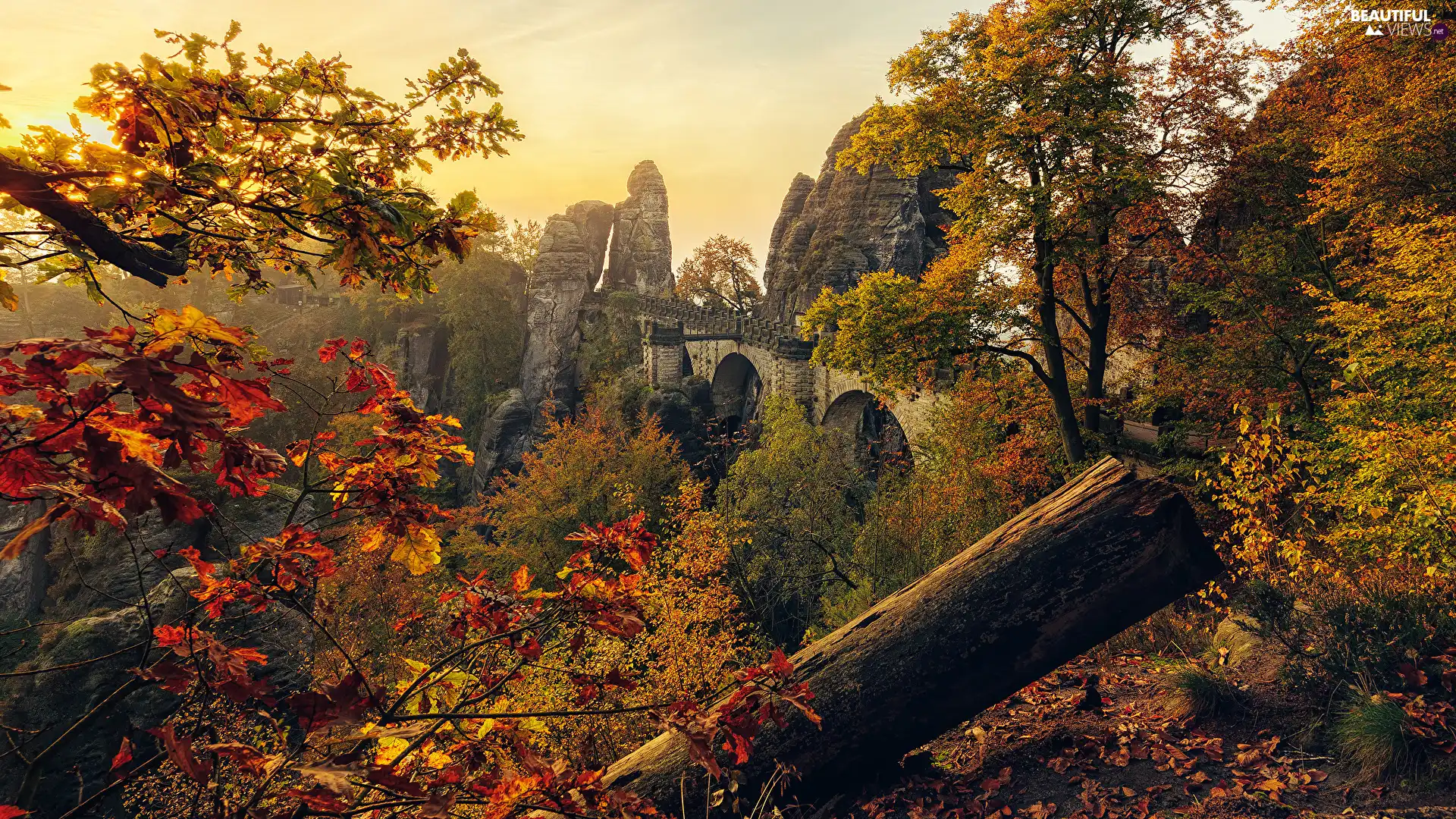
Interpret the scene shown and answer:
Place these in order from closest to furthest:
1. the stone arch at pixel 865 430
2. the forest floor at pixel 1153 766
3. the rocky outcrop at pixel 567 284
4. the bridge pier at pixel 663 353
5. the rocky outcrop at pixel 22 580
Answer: the forest floor at pixel 1153 766
the rocky outcrop at pixel 22 580
the stone arch at pixel 865 430
the rocky outcrop at pixel 567 284
the bridge pier at pixel 663 353

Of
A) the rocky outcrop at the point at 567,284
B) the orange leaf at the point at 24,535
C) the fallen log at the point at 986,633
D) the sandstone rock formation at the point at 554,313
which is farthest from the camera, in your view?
the sandstone rock formation at the point at 554,313

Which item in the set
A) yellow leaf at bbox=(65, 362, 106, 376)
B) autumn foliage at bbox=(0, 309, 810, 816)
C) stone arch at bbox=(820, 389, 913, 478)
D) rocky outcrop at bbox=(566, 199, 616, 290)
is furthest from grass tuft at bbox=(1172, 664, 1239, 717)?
rocky outcrop at bbox=(566, 199, 616, 290)

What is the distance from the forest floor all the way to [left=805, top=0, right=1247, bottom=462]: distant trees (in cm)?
693

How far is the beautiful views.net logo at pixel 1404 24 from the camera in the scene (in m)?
10.1

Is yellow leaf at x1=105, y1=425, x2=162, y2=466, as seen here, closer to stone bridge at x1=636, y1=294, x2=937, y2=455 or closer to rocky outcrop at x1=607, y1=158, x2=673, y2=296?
stone bridge at x1=636, y1=294, x2=937, y2=455

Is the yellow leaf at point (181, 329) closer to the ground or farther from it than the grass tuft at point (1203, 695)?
farther from it

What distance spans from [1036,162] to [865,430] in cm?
1573

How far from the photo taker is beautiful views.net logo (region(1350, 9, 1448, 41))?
1010 centimetres

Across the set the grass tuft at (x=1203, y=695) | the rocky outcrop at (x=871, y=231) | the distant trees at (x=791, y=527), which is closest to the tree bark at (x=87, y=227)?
the grass tuft at (x=1203, y=695)

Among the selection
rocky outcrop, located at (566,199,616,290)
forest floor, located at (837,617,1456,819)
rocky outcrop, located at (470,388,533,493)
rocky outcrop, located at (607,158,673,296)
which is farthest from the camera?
rocky outcrop, located at (607,158,673,296)

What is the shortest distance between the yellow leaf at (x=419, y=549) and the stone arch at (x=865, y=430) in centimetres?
2060

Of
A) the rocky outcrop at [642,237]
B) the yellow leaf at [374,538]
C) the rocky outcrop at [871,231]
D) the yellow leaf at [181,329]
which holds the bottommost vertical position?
the yellow leaf at [374,538]

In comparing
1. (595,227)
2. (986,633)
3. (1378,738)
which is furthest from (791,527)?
(595,227)

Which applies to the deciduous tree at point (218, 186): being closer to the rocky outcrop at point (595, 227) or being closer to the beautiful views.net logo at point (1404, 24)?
the beautiful views.net logo at point (1404, 24)
